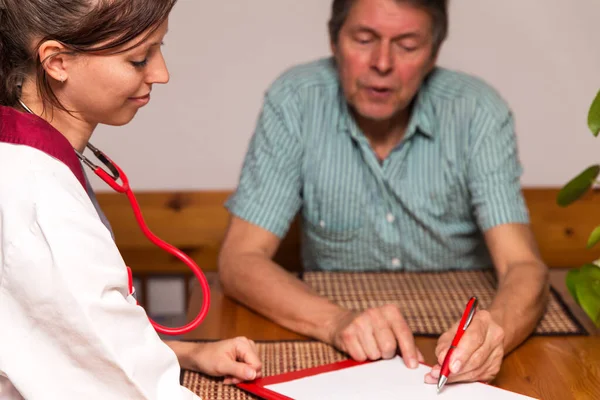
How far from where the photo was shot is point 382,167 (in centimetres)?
195

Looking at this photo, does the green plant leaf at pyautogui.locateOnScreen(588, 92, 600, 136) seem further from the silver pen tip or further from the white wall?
the white wall

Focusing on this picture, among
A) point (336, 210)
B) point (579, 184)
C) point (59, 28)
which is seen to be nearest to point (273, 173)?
point (336, 210)

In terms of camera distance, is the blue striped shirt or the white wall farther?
the white wall

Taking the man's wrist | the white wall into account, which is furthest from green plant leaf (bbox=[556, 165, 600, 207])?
the white wall

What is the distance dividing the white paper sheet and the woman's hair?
0.53 metres

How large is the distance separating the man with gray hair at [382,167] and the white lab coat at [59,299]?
2.24 ft

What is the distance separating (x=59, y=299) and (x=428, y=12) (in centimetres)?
120

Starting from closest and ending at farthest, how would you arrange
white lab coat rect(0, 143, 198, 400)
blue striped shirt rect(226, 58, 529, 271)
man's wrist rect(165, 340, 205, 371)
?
white lab coat rect(0, 143, 198, 400), man's wrist rect(165, 340, 205, 371), blue striped shirt rect(226, 58, 529, 271)

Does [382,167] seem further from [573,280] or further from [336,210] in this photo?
[573,280]

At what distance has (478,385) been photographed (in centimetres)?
120

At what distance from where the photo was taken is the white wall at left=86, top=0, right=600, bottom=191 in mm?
2314

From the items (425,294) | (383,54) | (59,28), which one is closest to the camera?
(59,28)

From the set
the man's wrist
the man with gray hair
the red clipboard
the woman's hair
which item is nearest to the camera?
the woman's hair

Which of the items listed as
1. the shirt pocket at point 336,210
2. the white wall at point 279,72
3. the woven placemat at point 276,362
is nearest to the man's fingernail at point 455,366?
the woven placemat at point 276,362
